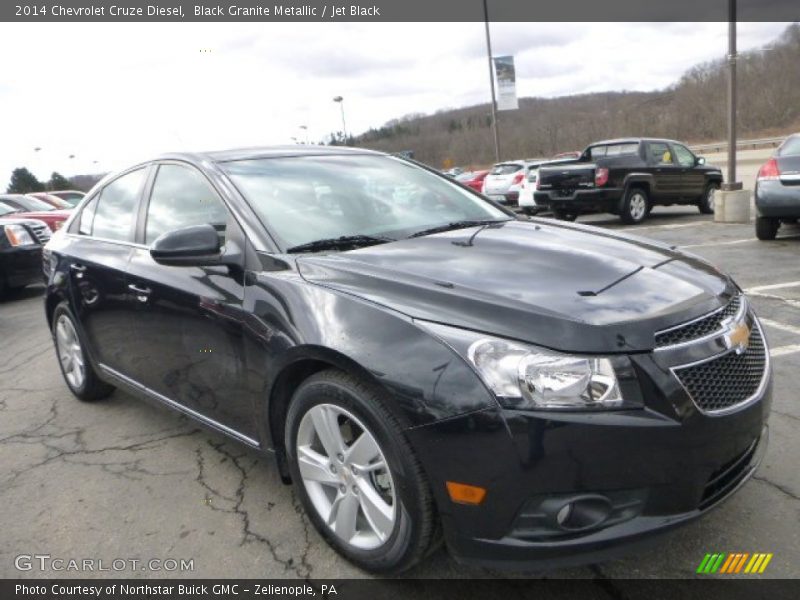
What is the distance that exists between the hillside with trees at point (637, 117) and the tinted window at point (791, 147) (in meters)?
60.2

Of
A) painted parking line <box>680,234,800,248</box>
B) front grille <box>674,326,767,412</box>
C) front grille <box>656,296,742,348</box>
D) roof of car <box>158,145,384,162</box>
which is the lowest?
painted parking line <box>680,234,800,248</box>

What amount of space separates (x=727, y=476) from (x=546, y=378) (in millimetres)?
768

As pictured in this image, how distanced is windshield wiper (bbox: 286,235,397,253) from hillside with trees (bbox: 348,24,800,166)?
217 feet

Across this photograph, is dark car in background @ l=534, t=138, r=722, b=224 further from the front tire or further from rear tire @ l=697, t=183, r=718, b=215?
the front tire

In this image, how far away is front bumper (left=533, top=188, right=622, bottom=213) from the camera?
39.7ft

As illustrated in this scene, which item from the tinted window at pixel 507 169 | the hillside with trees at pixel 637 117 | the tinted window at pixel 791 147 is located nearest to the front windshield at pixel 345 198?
the tinted window at pixel 791 147

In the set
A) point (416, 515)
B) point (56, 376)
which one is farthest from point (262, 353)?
point (56, 376)

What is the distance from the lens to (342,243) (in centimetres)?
278

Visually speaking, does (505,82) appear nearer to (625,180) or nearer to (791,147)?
(625,180)

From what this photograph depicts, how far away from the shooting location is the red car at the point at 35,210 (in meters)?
12.2

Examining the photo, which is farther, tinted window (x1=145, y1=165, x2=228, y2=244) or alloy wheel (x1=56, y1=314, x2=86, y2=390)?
alloy wheel (x1=56, y1=314, x2=86, y2=390)

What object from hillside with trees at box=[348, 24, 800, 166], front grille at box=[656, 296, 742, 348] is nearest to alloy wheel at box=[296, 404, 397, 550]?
front grille at box=[656, 296, 742, 348]

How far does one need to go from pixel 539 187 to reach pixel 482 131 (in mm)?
70779

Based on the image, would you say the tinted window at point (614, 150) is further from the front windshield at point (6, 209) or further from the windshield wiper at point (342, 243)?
the front windshield at point (6, 209)
